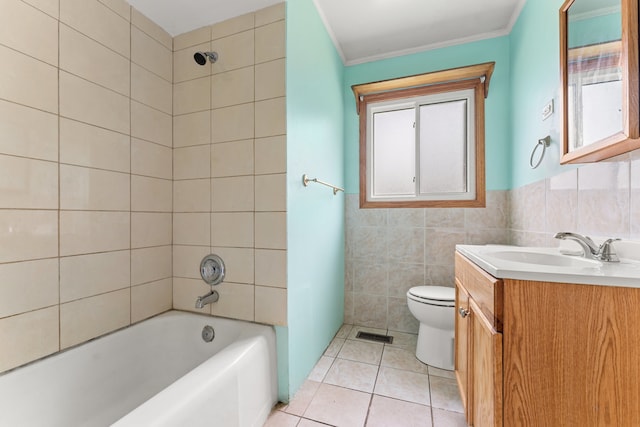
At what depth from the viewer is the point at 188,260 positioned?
5.32ft

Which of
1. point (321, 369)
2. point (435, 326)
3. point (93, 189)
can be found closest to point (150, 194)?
point (93, 189)

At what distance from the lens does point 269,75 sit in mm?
1419

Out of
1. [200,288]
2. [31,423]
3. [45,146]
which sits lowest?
[31,423]

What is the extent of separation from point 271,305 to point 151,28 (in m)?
1.73

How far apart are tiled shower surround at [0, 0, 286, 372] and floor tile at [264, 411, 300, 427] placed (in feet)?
1.40

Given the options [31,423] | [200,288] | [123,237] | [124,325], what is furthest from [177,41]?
[31,423]

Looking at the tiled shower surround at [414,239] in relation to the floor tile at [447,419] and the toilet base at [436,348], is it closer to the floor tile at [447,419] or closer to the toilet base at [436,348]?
the toilet base at [436,348]

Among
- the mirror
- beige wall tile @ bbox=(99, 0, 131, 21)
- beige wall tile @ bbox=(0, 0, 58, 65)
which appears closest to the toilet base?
the mirror

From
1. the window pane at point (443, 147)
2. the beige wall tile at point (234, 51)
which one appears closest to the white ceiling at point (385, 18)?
the beige wall tile at point (234, 51)

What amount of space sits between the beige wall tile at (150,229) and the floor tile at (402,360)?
1.61 m

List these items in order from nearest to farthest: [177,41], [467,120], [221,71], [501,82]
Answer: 1. [221,71]
2. [177,41]
3. [501,82]
4. [467,120]

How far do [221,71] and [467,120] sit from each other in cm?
188

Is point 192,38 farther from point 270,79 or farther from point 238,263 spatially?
point 238,263

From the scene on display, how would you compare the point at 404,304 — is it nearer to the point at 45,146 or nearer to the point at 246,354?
the point at 246,354
